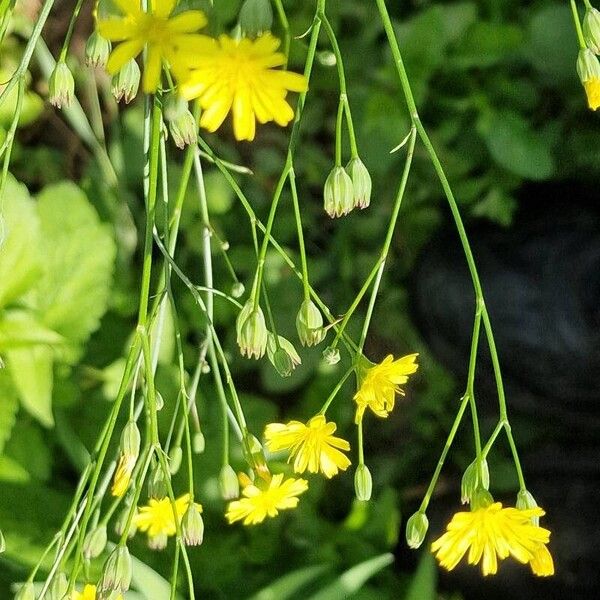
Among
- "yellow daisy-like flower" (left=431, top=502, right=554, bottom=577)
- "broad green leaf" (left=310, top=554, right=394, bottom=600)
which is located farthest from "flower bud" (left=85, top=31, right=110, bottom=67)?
"broad green leaf" (left=310, top=554, right=394, bottom=600)

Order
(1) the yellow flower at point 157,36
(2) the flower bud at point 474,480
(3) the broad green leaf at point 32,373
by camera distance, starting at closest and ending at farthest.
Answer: (1) the yellow flower at point 157,36 → (2) the flower bud at point 474,480 → (3) the broad green leaf at point 32,373

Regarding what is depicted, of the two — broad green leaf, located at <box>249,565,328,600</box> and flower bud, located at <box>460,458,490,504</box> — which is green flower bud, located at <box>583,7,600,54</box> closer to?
flower bud, located at <box>460,458,490,504</box>

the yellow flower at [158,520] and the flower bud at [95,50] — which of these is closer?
the flower bud at [95,50]

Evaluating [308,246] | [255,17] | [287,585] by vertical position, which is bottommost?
[287,585]

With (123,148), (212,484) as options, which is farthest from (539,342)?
(123,148)

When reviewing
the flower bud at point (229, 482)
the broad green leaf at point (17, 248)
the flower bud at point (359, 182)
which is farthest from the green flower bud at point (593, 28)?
the broad green leaf at point (17, 248)

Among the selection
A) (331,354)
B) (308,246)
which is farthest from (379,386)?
(308,246)

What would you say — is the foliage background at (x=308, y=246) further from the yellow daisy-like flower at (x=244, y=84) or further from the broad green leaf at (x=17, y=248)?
the yellow daisy-like flower at (x=244, y=84)

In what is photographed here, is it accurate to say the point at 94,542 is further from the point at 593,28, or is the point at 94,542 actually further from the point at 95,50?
the point at 593,28
